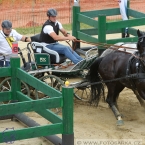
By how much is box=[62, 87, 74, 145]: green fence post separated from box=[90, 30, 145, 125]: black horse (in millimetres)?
2336

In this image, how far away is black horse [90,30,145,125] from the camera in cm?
938

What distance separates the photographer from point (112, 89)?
1010 cm

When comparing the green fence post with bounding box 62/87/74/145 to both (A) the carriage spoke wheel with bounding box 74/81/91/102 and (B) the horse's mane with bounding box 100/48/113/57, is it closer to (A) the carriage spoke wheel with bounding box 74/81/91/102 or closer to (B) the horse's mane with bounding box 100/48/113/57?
(B) the horse's mane with bounding box 100/48/113/57

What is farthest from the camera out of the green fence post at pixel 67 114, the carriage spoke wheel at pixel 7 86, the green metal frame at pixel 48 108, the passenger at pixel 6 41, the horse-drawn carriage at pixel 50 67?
the passenger at pixel 6 41

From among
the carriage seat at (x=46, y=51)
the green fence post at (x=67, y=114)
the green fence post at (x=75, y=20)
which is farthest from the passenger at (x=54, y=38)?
the green fence post at (x=67, y=114)

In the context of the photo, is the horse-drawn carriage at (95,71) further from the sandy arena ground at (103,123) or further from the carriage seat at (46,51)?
the sandy arena ground at (103,123)

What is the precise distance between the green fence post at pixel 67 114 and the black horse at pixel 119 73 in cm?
234

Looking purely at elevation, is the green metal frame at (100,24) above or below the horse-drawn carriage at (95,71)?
above

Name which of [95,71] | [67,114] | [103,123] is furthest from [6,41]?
[67,114]

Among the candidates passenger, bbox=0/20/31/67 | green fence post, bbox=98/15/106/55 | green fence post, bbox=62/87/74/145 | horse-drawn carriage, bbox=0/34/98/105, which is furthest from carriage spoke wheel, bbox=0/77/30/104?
green fence post, bbox=62/87/74/145

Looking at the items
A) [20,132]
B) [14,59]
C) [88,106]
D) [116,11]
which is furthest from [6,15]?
[20,132]

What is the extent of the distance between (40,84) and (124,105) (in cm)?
355

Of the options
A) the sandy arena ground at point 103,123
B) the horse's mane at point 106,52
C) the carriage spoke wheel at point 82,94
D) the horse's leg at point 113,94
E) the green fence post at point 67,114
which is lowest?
the sandy arena ground at point 103,123

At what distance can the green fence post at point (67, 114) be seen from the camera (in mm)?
7133
